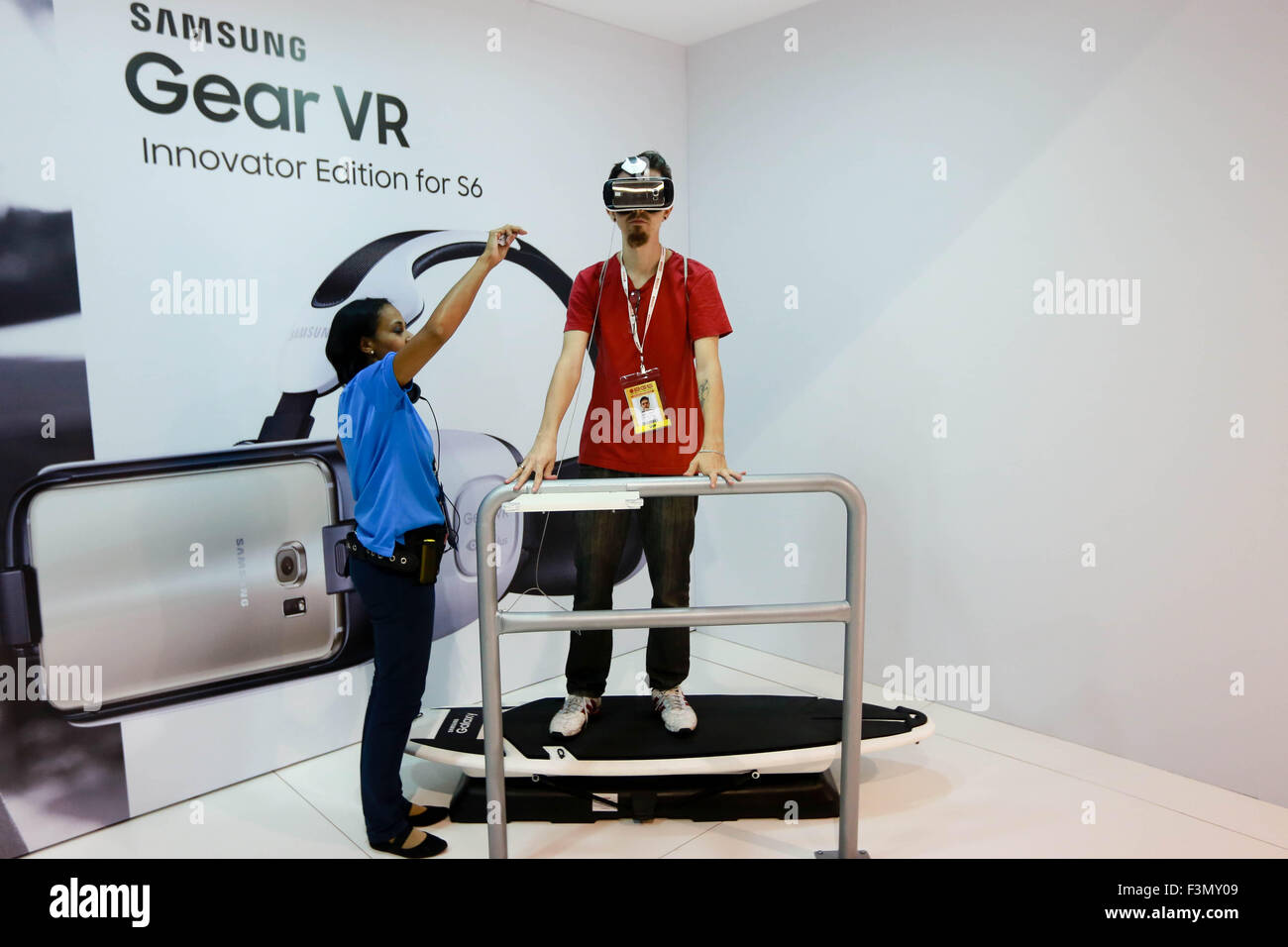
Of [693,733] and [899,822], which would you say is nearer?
[899,822]

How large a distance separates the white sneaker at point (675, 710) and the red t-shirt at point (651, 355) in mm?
751

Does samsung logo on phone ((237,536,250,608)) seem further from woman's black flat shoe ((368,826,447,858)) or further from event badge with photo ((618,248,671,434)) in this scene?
event badge with photo ((618,248,671,434))

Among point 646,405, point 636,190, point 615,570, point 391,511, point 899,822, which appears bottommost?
point 899,822

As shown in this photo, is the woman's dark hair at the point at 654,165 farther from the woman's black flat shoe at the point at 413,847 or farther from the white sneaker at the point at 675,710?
the woman's black flat shoe at the point at 413,847

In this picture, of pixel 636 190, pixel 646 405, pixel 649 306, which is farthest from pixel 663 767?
pixel 636 190

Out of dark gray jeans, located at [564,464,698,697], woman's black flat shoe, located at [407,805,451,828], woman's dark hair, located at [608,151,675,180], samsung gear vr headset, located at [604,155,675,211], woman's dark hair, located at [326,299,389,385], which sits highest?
woman's dark hair, located at [608,151,675,180]

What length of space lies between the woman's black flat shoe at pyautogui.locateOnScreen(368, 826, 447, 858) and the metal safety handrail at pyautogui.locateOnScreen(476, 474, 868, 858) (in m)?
0.29

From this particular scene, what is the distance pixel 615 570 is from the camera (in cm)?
257

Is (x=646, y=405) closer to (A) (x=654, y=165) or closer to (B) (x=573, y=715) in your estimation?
(A) (x=654, y=165)

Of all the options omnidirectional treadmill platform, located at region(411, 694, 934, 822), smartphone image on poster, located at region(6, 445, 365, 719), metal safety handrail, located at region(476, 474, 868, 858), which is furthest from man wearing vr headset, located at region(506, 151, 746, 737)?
smartphone image on poster, located at region(6, 445, 365, 719)

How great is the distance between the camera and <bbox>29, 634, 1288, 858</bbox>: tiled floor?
221 cm

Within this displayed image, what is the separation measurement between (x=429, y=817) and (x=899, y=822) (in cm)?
141
